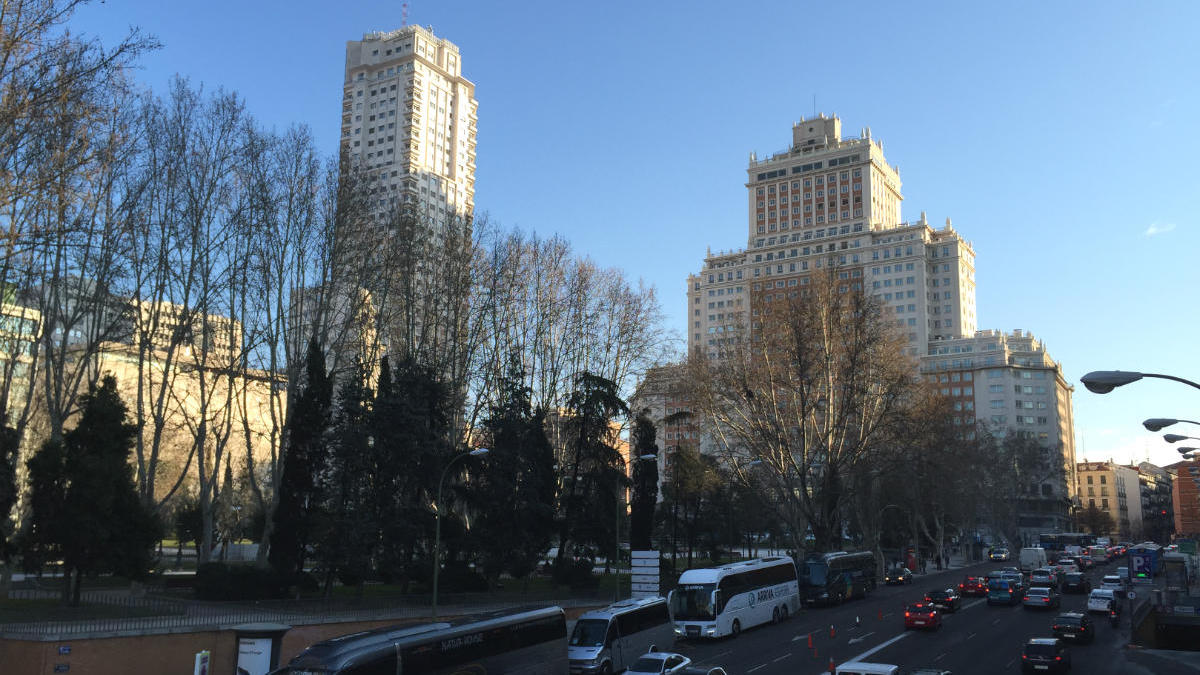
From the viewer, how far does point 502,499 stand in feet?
132

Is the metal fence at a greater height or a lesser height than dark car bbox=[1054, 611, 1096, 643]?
greater

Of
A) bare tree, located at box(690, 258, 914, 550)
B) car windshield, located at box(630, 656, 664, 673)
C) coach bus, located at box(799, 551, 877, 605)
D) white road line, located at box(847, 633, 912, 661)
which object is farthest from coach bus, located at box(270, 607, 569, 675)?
bare tree, located at box(690, 258, 914, 550)

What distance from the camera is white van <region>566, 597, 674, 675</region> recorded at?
82.2ft

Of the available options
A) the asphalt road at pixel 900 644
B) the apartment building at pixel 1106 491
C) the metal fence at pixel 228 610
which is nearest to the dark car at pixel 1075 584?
the asphalt road at pixel 900 644

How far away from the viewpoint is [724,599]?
34844 mm

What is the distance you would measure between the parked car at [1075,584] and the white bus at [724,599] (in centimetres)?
2497

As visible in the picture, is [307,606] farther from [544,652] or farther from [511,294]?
[511,294]

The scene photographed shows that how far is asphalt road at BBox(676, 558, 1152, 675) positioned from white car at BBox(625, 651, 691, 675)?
4.01 m

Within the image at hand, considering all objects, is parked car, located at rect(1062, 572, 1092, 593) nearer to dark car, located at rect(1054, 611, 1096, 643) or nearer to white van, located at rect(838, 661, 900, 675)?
dark car, located at rect(1054, 611, 1096, 643)

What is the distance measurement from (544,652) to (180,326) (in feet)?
69.8

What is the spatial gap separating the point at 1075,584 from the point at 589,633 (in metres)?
41.0

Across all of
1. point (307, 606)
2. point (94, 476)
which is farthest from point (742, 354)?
point (94, 476)

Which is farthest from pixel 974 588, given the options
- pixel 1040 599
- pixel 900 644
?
pixel 900 644

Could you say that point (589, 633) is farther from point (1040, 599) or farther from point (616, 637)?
point (1040, 599)
